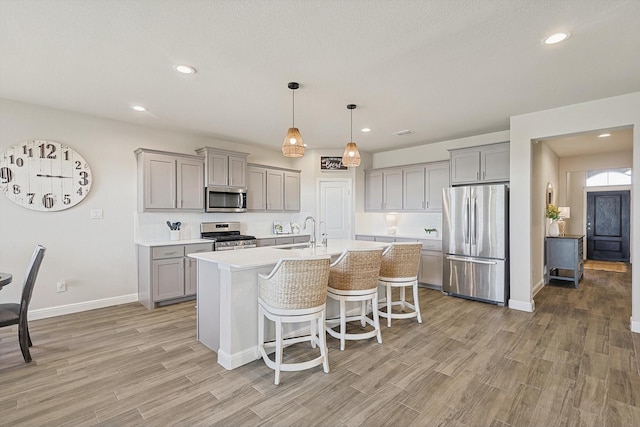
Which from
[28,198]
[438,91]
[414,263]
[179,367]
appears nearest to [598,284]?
[414,263]

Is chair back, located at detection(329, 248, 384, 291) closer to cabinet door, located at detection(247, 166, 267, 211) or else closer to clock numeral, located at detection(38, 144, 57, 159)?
cabinet door, located at detection(247, 166, 267, 211)

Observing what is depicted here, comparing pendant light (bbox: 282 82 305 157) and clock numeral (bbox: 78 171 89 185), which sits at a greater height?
pendant light (bbox: 282 82 305 157)

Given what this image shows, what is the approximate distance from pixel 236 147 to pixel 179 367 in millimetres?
4052

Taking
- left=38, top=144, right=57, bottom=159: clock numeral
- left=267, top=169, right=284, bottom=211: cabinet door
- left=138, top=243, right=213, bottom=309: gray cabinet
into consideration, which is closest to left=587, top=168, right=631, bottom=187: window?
left=267, top=169, right=284, bottom=211: cabinet door

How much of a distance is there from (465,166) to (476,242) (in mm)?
1248

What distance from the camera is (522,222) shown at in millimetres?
4254

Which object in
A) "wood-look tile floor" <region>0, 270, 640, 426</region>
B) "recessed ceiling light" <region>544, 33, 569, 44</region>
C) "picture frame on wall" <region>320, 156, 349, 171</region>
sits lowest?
"wood-look tile floor" <region>0, 270, 640, 426</region>

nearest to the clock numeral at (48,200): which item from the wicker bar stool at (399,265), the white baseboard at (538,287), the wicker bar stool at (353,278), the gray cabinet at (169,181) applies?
the gray cabinet at (169,181)

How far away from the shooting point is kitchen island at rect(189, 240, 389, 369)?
2.67 meters

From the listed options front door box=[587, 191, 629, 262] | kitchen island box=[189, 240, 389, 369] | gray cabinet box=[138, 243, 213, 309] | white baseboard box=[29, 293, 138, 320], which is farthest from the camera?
front door box=[587, 191, 629, 262]

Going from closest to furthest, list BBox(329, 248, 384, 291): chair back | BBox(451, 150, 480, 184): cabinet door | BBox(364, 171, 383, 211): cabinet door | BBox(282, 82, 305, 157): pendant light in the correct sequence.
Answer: BBox(329, 248, 384, 291): chair back < BBox(282, 82, 305, 157): pendant light < BBox(451, 150, 480, 184): cabinet door < BBox(364, 171, 383, 211): cabinet door

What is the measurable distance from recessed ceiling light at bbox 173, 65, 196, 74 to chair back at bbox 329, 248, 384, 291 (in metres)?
2.18

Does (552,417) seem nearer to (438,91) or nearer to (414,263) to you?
(414,263)

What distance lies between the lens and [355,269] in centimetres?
300
